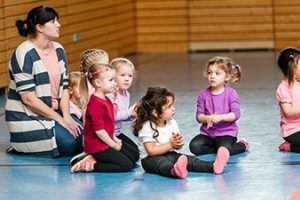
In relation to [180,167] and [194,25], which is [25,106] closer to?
[180,167]

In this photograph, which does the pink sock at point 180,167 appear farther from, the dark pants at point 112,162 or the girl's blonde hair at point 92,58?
the girl's blonde hair at point 92,58

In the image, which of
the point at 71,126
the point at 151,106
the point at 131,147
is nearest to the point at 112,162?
the point at 131,147

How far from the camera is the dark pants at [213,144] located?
6621 millimetres

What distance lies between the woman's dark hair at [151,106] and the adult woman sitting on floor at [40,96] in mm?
791

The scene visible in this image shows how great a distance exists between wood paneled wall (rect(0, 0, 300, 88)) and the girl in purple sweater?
563 cm

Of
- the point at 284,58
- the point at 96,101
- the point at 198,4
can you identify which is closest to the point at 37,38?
the point at 96,101

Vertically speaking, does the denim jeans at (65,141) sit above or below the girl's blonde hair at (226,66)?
below

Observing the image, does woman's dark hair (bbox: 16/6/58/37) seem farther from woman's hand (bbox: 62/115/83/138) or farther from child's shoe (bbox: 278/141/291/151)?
child's shoe (bbox: 278/141/291/151)

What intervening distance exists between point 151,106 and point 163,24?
25.2ft

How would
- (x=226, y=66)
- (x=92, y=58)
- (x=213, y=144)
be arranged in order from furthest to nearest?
(x=213, y=144)
(x=226, y=66)
(x=92, y=58)

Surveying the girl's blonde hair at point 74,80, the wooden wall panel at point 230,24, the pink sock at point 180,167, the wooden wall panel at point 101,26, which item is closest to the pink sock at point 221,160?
the pink sock at point 180,167

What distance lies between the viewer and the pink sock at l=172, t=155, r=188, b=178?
5.87 m

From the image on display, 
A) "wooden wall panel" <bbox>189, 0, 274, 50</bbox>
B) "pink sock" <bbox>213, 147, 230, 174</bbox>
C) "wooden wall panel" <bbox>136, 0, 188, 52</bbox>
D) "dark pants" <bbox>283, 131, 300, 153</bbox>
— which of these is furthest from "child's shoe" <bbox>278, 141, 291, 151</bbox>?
"wooden wall panel" <bbox>136, 0, 188, 52</bbox>

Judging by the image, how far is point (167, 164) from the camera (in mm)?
5969
